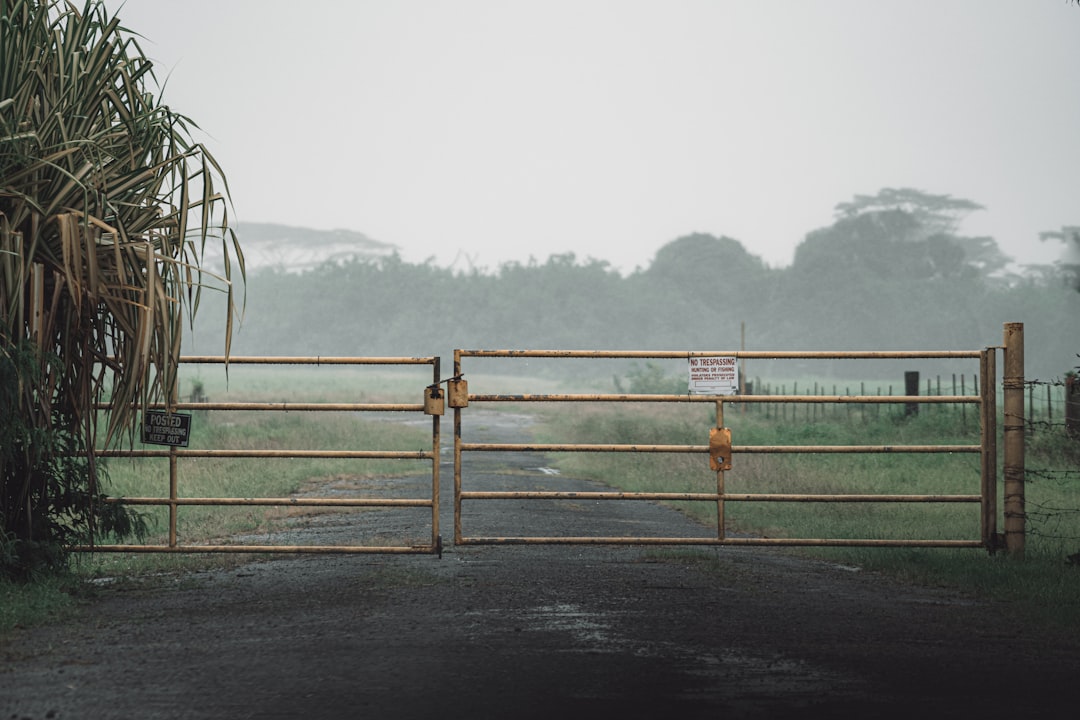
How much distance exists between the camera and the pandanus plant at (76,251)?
7.05 meters

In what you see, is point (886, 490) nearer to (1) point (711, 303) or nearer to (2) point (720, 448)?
(2) point (720, 448)

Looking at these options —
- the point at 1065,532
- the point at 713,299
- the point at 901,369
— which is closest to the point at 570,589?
the point at 1065,532

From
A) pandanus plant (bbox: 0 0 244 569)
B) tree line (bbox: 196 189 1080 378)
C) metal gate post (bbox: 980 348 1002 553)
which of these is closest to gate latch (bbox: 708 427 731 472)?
metal gate post (bbox: 980 348 1002 553)

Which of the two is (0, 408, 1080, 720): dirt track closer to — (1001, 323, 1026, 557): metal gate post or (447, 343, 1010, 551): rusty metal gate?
(447, 343, 1010, 551): rusty metal gate

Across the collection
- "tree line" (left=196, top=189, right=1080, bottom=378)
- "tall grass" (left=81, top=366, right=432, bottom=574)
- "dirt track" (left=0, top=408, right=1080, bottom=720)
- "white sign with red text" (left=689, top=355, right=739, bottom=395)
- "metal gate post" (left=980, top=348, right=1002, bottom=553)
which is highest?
"tree line" (left=196, top=189, right=1080, bottom=378)

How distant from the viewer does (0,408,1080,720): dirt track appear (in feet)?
16.4

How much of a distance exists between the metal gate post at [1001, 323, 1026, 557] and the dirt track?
4.61ft

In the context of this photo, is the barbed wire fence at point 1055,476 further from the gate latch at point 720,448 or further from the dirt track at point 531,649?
the dirt track at point 531,649

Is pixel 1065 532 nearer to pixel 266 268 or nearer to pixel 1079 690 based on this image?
pixel 1079 690

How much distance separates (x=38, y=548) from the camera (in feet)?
25.4

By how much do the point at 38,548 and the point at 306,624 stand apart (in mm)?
2256

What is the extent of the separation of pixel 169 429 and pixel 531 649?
3913mm

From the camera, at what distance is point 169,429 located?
8688 millimetres

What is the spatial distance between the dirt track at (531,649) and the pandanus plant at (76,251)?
3.28ft
